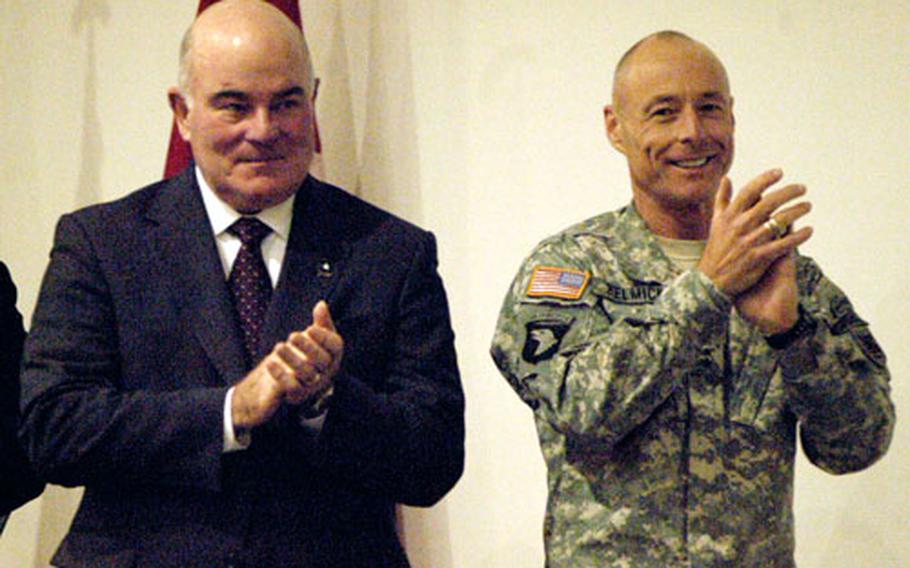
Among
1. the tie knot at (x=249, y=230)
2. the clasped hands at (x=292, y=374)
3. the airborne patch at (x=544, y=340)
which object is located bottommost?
the clasped hands at (x=292, y=374)

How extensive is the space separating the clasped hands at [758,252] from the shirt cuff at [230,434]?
2.54 ft

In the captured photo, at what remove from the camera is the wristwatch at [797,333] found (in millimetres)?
2344

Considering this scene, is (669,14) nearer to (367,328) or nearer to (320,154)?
(320,154)

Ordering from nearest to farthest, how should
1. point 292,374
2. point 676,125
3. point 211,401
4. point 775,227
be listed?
point 292,374 < point 211,401 < point 775,227 < point 676,125

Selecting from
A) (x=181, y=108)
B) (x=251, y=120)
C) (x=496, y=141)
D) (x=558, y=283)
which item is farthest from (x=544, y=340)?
(x=496, y=141)

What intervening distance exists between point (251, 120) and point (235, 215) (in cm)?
16

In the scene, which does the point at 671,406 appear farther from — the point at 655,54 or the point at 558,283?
the point at 655,54

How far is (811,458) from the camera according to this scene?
2.53 m

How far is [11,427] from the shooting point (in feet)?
8.58

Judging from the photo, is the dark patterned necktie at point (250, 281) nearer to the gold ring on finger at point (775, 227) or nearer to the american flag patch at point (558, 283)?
the american flag patch at point (558, 283)

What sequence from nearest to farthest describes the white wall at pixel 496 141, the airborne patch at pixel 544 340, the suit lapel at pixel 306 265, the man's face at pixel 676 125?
the suit lapel at pixel 306 265 → the airborne patch at pixel 544 340 → the man's face at pixel 676 125 → the white wall at pixel 496 141

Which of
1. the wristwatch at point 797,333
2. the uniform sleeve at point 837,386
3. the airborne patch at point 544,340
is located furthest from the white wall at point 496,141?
the airborne patch at point 544,340

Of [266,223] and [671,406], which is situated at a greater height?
[266,223]

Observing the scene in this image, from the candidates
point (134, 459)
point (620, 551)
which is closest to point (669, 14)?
point (620, 551)
